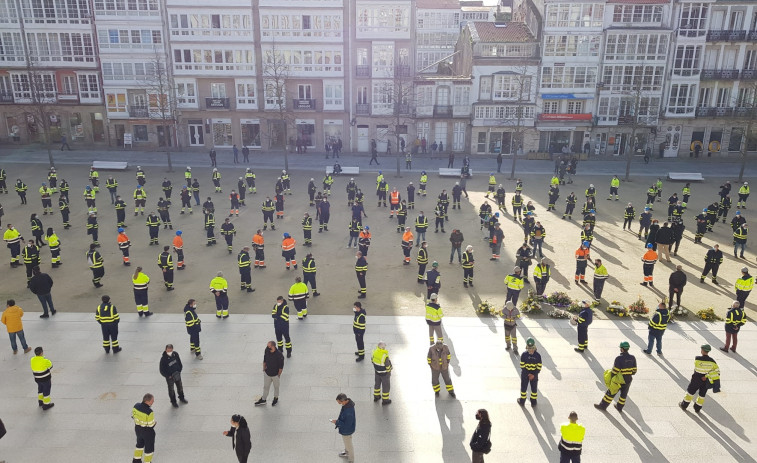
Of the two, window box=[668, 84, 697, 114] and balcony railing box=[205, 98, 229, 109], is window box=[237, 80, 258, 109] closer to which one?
balcony railing box=[205, 98, 229, 109]

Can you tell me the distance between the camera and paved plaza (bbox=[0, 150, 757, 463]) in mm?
10875

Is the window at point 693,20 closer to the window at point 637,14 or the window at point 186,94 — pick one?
the window at point 637,14

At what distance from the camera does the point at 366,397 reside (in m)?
12.4

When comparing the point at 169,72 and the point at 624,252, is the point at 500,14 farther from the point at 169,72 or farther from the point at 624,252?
the point at 624,252

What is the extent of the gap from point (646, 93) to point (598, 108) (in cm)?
410

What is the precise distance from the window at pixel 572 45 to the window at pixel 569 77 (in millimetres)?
1174

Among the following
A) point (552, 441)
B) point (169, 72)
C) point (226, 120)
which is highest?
point (169, 72)

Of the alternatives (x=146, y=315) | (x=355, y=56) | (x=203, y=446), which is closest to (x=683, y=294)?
(x=203, y=446)

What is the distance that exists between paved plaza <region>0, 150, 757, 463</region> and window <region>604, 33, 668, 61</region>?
26.4 meters

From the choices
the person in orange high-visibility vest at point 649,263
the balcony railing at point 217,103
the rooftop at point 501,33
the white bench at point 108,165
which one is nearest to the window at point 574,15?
the rooftop at point 501,33

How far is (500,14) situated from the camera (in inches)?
2411

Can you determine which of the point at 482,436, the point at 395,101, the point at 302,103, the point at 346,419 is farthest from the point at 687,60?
the point at 346,419

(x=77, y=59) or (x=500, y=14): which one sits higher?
(x=500, y=14)

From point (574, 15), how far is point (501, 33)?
6.13m
